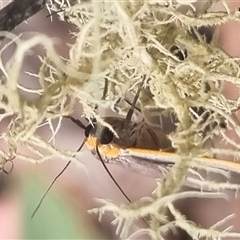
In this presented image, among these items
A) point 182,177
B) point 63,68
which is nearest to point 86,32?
point 63,68

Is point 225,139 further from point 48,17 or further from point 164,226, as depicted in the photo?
point 48,17

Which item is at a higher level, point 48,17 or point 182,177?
point 48,17

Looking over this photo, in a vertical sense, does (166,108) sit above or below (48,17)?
below

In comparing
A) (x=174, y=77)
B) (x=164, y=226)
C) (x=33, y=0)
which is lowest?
(x=164, y=226)

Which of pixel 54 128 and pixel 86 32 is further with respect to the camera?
pixel 54 128

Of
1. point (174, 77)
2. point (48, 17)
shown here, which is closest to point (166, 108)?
point (174, 77)

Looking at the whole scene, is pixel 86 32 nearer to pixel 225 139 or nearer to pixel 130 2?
pixel 130 2
